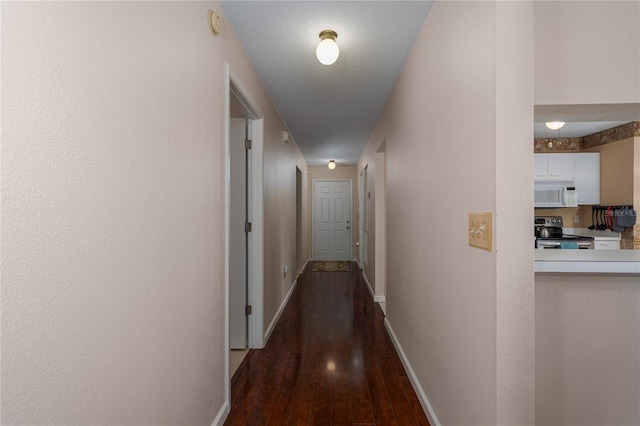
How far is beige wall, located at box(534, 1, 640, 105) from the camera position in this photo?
48.8 inches

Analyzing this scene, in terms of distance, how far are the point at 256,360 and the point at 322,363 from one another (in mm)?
556

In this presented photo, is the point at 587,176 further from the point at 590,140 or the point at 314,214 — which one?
the point at 314,214

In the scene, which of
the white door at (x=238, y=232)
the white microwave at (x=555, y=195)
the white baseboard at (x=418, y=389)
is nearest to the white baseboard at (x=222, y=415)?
the white door at (x=238, y=232)

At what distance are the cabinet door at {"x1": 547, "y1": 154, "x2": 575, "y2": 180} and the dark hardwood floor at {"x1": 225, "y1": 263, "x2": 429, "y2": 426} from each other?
3.23 metres

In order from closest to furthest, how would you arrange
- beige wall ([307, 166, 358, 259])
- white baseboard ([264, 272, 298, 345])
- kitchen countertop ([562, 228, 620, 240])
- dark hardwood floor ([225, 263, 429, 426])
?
dark hardwood floor ([225, 263, 429, 426]) → white baseboard ([264, 272, 298, 345]) → kitchen countertop ([562, 228, 620, 240]) → beige wall ([307, 166, 358, 259])

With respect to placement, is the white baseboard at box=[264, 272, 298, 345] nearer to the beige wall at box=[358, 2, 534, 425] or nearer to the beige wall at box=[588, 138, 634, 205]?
the beige wall at box=[358, 2, 534, 425]

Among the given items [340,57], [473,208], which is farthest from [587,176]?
[473,208]

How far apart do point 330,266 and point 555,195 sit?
A: 4237 millimetres

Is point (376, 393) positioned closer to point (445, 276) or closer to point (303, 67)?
point (445, 276)

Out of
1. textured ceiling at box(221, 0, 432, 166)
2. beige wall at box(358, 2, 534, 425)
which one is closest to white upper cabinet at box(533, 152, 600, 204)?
textured ceiling at box(221, 0, 432, 166)

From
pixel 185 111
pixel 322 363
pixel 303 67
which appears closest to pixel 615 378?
pixel 322 363

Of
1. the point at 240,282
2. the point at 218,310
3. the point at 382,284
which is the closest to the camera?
the point at 218,310

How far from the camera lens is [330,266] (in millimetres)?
6801

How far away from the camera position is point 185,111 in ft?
4.40
